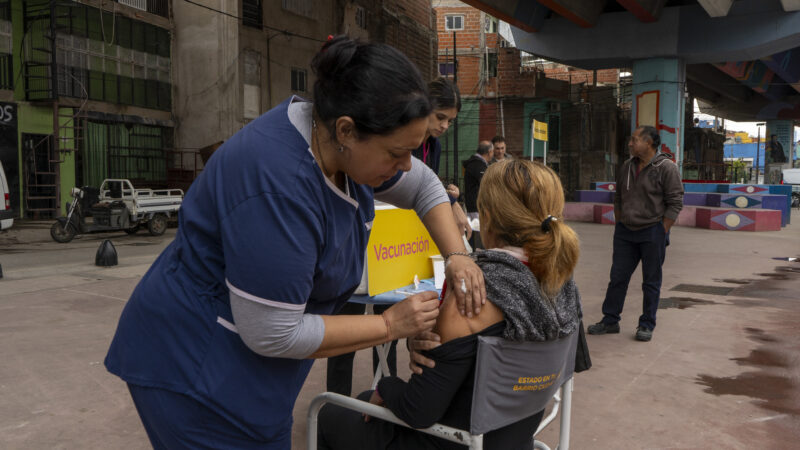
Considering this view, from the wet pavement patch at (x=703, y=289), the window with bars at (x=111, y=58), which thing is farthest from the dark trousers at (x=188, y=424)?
the window with bars at (x=111, y=58)

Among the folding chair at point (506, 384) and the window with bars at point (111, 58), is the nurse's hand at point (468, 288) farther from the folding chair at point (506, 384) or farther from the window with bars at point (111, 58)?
the window with bars at point (111, 58)

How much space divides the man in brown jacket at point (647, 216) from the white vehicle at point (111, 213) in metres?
11.8

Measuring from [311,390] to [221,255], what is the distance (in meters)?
2.93

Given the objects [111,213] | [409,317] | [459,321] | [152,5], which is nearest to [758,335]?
[459,321]

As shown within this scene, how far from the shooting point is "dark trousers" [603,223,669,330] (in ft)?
17.4

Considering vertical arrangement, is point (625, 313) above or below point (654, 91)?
below

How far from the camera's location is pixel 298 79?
80.3ft

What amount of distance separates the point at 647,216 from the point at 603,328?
1.08 metres

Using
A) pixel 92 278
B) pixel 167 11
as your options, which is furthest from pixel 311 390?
pixel 167 11

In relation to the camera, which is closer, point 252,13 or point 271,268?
point 271,268

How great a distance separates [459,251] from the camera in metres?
1.87

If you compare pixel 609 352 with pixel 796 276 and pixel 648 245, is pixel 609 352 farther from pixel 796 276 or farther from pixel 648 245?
pixel 796 276

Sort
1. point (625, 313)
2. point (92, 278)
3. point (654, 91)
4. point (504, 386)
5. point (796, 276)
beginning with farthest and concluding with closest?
point (654, 91) < point (796, 276) < point (92, 278) < point (625, 313) < point (504, 386)

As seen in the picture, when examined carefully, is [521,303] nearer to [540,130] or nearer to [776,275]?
[776,275]
